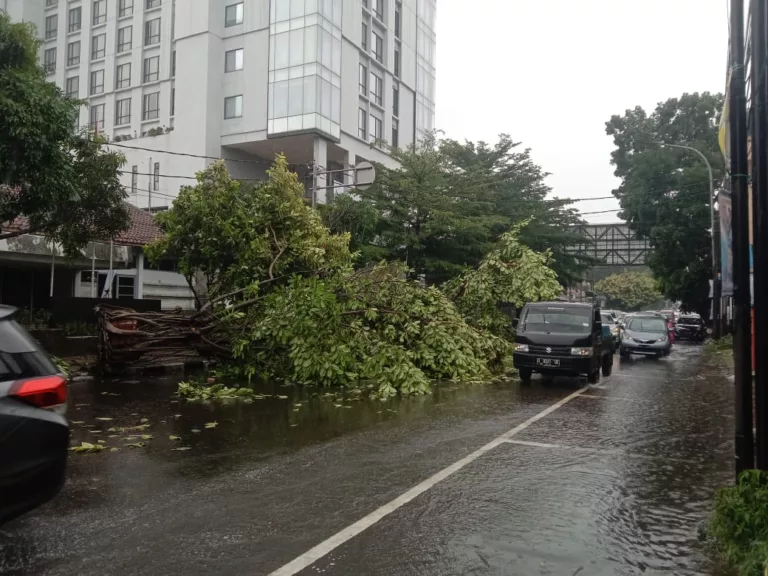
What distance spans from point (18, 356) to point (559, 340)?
38.7 ft

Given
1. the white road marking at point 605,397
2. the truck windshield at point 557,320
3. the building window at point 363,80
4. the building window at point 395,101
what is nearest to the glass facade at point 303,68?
the building window at point 363,80

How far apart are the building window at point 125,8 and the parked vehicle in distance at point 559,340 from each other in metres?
44.1

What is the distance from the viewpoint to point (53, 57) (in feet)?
164

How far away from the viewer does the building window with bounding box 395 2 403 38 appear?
48.8 meters

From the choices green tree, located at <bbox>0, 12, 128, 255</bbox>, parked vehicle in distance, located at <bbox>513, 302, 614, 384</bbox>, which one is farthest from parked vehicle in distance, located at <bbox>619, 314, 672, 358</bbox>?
green tree, located at <bbox>0, 12, 128, 255</bbox>

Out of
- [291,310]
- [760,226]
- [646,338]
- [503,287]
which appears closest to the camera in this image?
[760,226]

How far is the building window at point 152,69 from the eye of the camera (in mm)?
45906

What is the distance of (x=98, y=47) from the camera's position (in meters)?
48.5

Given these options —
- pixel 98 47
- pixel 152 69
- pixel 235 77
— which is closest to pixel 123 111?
pixel 152 69

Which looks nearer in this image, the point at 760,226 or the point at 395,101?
the point at 760,226

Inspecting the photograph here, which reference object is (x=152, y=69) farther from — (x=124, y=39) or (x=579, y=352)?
(x=579, y=352)

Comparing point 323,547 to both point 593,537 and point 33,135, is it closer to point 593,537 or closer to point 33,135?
point 593,537

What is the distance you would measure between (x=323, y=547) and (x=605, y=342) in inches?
548

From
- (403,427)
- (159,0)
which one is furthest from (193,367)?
(159,0)
